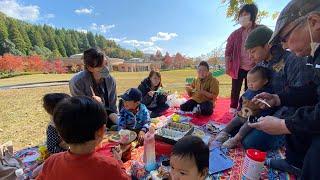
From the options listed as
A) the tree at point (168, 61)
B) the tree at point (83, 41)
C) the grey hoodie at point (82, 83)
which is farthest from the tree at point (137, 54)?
the grey hoodie at point (82, 83)

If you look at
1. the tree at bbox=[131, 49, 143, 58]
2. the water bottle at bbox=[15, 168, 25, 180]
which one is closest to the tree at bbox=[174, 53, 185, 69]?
the tree at bbox=[131, 49, 143, 58]

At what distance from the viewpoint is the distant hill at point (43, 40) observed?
151 ft

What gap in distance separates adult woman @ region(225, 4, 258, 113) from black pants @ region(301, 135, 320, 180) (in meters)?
2.84

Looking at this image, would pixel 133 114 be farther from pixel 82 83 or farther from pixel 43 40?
pixel 43 40

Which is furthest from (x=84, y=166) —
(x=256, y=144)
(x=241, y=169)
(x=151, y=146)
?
(x=256, y=144)

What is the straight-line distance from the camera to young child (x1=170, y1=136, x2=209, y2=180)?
1679mm

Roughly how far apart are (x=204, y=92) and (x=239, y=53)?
1.01 metres

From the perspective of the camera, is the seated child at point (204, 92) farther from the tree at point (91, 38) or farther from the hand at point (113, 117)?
the tree at point (91, 38)

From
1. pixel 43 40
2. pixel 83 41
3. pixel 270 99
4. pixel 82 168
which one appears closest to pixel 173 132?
pixel 270 99

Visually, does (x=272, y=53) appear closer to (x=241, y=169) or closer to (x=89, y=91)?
(x=241, y=169)

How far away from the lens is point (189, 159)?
66.0 inches

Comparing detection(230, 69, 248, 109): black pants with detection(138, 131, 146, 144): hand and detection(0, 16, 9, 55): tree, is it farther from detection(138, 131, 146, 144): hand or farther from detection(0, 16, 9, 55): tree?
detection(0, 16, 9, 55): tree

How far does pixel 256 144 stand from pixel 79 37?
71.4m

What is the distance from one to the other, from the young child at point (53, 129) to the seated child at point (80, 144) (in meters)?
1.17
